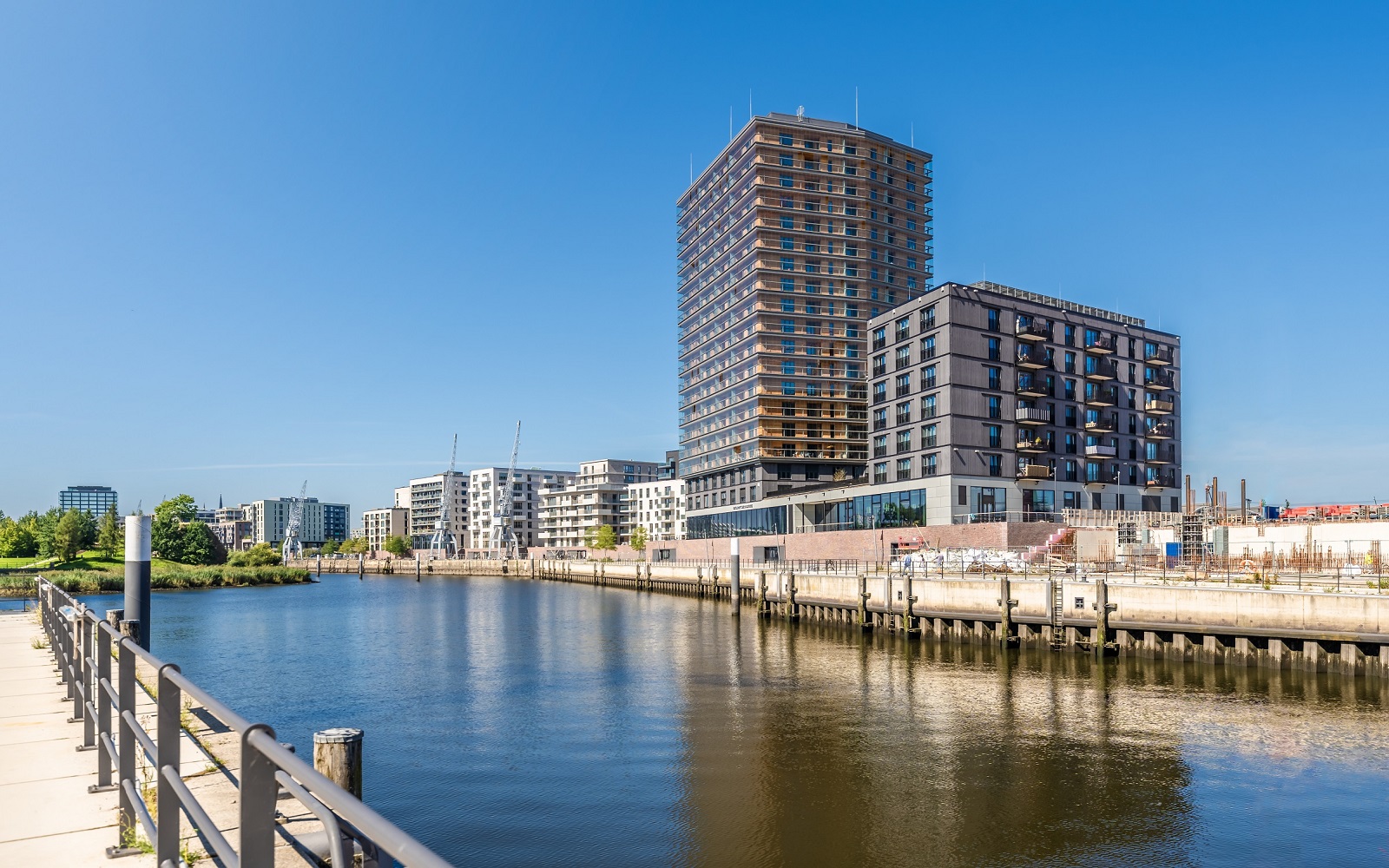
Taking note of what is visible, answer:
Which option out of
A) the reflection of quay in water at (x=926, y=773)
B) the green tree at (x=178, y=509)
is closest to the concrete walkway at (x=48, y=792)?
the reflection of quay in water at (x=926, y=773)

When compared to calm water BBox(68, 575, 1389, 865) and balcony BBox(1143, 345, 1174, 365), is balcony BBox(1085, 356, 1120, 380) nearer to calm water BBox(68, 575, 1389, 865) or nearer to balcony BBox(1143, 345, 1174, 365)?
balcony BBox(1143, 345, 1174, 365)

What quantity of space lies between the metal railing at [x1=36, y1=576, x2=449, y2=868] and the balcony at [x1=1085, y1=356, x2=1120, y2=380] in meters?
103

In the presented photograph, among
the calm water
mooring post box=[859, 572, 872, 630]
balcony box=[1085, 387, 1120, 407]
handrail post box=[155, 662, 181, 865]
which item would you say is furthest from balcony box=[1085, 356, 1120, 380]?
handrail post box=[155, 662, 181, 865]

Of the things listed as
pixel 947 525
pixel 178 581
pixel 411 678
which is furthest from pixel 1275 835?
pixel 178 581

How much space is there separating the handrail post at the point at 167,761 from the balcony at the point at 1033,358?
96.3 m

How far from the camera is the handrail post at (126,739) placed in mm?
7055

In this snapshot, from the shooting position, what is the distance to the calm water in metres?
20.0

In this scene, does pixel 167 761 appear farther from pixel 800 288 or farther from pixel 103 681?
pixel 800 288

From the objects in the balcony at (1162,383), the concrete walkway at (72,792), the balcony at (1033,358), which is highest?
the balcony at (1033,358)

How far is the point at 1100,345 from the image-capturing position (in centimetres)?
9981

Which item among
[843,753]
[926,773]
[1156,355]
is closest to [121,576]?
[843,753]

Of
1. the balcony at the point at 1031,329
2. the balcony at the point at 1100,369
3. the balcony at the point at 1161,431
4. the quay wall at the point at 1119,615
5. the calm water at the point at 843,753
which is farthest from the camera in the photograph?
the balcony at the point at 1161,431

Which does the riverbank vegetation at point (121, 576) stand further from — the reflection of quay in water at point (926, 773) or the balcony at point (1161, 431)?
the balcony at point (1161, 431)

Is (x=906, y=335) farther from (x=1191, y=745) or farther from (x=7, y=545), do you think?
(x=7, y=545)
